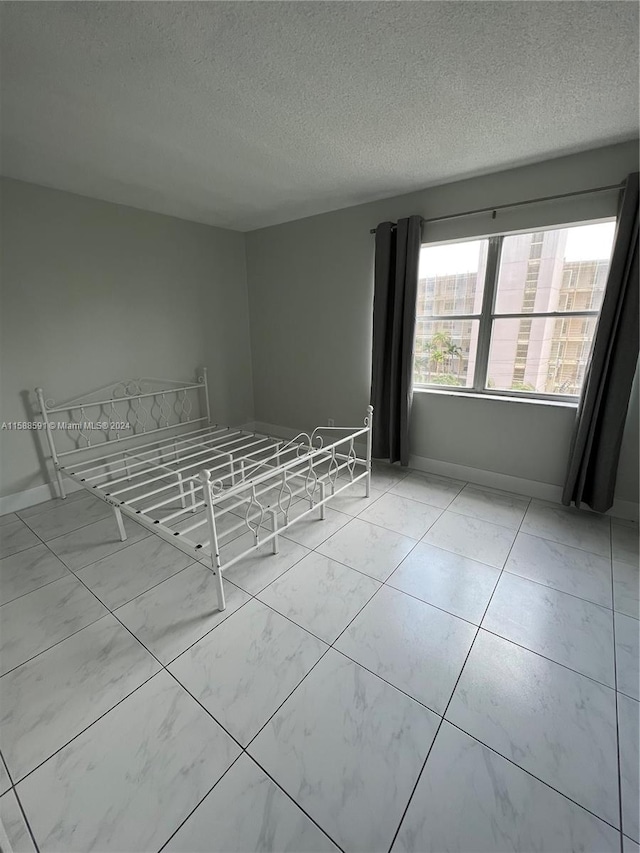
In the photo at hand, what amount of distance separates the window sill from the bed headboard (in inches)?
92.4

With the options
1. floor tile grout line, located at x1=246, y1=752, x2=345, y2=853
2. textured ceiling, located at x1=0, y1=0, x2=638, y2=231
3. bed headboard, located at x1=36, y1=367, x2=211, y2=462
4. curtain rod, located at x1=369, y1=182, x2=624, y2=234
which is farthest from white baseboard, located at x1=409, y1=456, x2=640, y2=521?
floor tile grout line, located at x1=246, y1=752, x2=345, y2=853

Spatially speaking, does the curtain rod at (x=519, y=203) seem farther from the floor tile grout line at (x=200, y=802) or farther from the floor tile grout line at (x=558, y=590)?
the floor tile grout line at (x=200, y=802)

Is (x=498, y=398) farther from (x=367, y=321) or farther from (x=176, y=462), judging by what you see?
(x=176, y=462)

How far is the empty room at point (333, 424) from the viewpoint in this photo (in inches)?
44.5

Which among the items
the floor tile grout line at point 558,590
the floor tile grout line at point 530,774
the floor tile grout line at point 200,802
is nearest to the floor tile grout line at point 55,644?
the floor tile grout line at point 200,802

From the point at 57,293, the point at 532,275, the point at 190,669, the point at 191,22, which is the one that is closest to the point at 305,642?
the point at 190,669

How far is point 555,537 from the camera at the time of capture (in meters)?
2.33

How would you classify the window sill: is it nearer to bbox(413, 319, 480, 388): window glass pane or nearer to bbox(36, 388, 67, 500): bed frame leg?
bbox(413, 319, 480, 388): window glass pane

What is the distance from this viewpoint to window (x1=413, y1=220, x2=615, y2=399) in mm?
2461

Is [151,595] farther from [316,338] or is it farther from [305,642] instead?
[316,338]

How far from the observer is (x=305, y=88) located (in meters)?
1.61

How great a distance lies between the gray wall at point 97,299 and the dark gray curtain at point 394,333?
6.11ft

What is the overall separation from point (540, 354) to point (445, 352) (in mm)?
722

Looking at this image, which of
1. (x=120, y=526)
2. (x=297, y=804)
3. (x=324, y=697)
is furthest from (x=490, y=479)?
(x=120, y=526)
